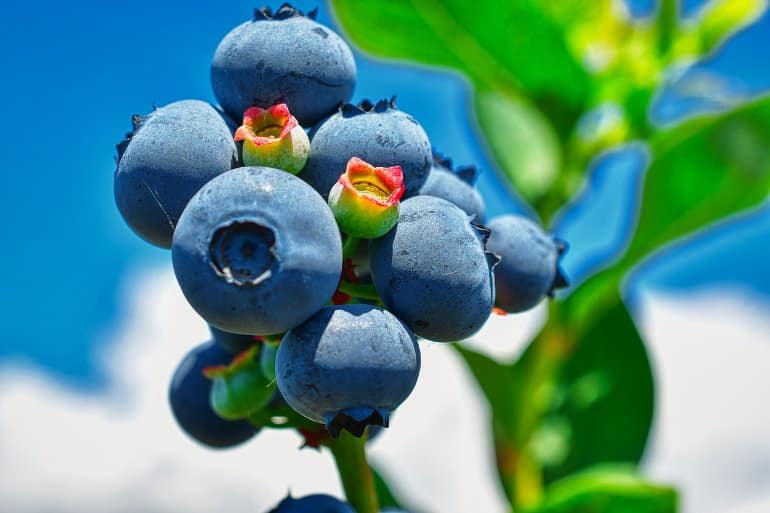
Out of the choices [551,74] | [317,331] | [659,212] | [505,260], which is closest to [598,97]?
[551,74]

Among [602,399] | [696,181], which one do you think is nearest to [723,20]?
[696,181]

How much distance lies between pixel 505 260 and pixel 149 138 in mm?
567

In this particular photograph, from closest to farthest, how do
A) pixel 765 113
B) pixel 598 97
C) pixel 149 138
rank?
pixel 149 138 → pixel 765 113 → pixel 598 97

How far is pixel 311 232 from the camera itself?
113 cm

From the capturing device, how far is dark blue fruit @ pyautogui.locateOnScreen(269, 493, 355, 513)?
1352 millimetres

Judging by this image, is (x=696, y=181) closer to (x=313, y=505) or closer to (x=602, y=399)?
(x=602, y=399)

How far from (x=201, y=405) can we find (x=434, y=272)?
2.03 feet

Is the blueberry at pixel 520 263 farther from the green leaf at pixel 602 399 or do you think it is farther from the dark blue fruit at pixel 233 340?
the green leaf at pixel 602 399

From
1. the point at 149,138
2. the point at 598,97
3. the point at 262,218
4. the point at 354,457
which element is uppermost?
the point at 598,97

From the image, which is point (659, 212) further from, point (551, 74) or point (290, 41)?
point (290, 41)

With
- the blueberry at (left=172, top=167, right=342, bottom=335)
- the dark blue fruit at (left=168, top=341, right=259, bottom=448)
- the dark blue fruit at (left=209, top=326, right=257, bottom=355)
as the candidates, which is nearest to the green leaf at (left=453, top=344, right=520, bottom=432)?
the dark blue fruit at (left=168, top=341, right=259, bottom=448)

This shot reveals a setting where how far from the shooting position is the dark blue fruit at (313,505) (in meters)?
1.35

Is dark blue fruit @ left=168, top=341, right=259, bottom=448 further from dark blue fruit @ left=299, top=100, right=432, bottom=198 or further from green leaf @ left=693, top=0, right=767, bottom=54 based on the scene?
green leaf @ left=693, top=0, right=767, bottom=54

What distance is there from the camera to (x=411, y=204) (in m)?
1.27
